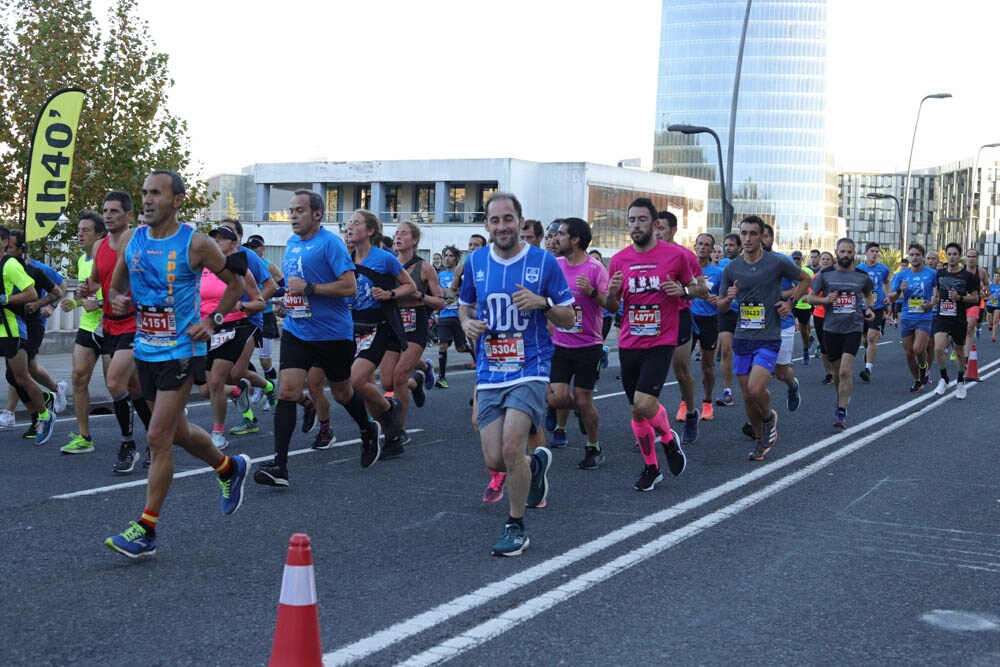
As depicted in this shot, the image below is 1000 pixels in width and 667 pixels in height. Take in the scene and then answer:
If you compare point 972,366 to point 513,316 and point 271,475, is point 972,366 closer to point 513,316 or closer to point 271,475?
point 271,475

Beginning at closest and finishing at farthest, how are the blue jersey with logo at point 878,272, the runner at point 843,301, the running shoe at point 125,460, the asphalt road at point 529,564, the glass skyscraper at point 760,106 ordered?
1. the asphalt road at point 529,564
2. the running shoe at point 125,460
3. the runner at point 843,301
4. the blue jersey with logo at point 878,272
5. the glass skyscraper at point 760,106

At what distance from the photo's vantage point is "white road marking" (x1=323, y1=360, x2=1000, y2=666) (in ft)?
14.3

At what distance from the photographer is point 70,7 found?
23.4 m

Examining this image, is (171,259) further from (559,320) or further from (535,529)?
(535,529)

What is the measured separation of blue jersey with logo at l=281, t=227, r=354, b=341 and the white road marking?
2607 mm

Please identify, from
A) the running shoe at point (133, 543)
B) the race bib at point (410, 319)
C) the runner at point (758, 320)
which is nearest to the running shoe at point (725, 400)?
the runner at point (758, 320)

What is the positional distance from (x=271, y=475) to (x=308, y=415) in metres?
2.96

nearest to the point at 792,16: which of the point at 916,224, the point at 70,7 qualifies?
the point at 916,224

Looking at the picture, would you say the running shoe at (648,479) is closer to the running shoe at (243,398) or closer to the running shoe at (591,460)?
the running shoe at (591,460)

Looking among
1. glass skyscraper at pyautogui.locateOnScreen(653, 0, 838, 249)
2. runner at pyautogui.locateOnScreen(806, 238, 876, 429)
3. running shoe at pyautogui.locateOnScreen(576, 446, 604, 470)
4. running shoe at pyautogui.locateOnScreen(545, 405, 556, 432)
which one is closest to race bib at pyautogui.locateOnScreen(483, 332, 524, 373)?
running shoe at pyautogui.locateOnScreen(576, 446, 604, 470)

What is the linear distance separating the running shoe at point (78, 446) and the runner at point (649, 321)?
422cm

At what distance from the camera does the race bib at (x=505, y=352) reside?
6.11 metres

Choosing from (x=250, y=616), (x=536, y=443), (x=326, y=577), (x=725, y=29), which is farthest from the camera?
(x=725, y=29)

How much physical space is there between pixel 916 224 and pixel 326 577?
632ft
